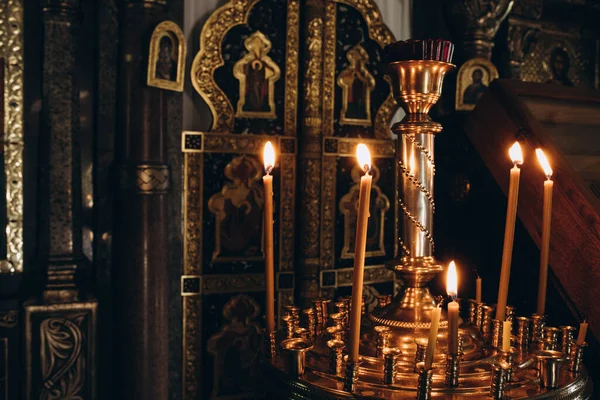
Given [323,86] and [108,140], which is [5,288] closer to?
[108,140]

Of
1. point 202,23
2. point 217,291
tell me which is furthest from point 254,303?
point 202,23

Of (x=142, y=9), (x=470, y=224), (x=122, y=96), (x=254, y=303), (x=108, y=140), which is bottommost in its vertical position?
(x=254, y=303)

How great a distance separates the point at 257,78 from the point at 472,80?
1022mm

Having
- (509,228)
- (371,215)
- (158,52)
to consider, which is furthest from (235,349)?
(509,228)

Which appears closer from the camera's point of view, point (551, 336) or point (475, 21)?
point (551, 336)

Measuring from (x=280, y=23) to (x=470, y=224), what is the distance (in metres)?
1.21

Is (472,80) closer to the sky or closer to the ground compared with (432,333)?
closer to the sky

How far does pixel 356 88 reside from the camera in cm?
282

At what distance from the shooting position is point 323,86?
2736 millimetres

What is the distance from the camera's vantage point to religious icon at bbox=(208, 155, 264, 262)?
262 cm

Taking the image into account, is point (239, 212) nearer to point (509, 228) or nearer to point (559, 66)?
point (509, 228)

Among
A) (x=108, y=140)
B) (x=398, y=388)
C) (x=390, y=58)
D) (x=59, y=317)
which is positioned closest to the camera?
(x=398, y=388)

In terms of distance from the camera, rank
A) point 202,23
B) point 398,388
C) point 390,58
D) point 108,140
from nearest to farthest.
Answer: point 398,388 < point 390,58 < point 108,140 < point 202,23

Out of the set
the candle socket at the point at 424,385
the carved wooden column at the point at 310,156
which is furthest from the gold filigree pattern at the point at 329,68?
the candle socket at the point at 424,385
